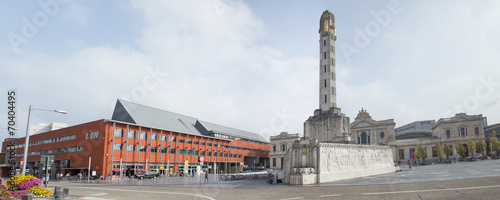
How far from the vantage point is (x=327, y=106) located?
45.4m

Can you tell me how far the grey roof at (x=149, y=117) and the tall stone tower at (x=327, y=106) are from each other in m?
35.5

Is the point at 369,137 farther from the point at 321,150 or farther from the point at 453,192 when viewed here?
the point at 453,192

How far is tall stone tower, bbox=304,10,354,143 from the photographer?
43562 mm

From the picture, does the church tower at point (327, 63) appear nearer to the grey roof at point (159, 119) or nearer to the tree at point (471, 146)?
the grey roof at point (159, 119)

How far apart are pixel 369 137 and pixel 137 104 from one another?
63.9m

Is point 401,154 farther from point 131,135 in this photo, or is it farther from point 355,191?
point 355,191

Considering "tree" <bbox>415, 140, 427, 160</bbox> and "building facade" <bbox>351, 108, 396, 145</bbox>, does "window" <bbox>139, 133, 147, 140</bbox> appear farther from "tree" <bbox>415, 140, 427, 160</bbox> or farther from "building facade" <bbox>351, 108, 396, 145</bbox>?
"tree" <bbox>415, 140, 427, 160</bbox>

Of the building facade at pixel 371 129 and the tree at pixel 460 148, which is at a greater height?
the building facade at pixel 371 129

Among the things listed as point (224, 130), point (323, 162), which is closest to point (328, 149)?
point (323, 162)

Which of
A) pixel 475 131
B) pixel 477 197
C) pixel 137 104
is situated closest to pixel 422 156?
pixel 475 131

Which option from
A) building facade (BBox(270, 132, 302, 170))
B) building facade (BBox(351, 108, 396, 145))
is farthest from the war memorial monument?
building facade (BBox(270, 132, 302, 170))

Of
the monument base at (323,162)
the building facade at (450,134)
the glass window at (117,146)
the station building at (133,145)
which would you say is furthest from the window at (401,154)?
the glass window at (117,146)

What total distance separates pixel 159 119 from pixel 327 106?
40.9 metres

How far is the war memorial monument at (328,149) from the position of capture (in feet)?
96.0
